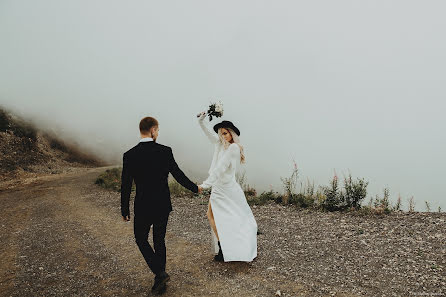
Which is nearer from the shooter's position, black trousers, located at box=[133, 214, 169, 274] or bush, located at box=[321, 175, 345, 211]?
black trousers, located at box=[133, 214, 169, 274]

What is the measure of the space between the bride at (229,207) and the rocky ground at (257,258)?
0.35m

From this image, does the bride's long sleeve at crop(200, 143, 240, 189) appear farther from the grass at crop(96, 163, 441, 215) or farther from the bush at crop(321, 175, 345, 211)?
the bush at crop(321, 175, 345, 211)

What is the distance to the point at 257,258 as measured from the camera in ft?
20.6

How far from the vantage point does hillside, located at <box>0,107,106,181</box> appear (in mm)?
23750

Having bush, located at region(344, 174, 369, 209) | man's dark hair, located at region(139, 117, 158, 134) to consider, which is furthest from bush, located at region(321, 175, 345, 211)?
man's dark hair, located at region(139, 117, 158, 134)

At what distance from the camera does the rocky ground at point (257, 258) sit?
5.11m

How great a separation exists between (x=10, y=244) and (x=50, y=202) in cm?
590

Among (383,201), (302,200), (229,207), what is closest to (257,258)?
(229,207)

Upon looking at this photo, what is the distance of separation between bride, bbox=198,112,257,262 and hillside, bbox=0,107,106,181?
2021 centimetres

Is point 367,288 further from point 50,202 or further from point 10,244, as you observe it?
point 50,202

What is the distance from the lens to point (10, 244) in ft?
27.8

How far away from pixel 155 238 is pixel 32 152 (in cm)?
2764

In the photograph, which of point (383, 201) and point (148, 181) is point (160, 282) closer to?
point (148, 181)

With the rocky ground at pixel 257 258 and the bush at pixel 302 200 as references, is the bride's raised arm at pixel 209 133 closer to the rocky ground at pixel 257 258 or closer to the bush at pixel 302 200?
the rocky ground at pixel 257 258
